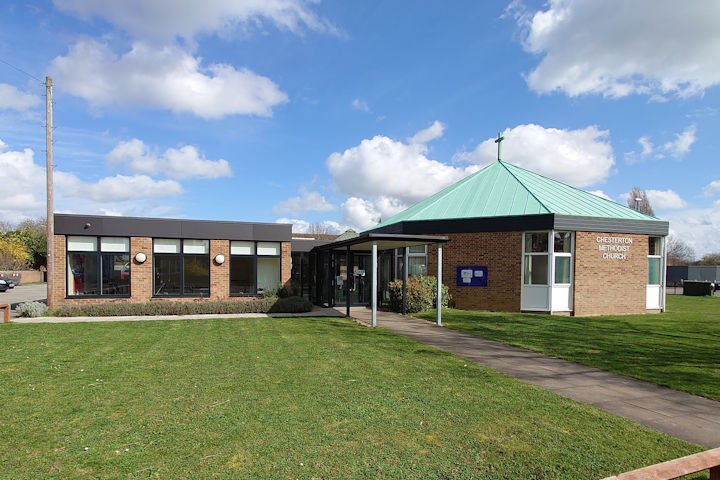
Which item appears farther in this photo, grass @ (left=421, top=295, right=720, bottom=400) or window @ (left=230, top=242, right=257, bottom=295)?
window @ (left=230, top=242, right=257, bottom=295)

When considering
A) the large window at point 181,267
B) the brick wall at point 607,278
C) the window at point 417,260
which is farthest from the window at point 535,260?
the large window at point 181,267

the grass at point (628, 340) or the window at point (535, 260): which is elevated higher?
the window at point (535, 260)

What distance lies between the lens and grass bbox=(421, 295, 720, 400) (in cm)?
755

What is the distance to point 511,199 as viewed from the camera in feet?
61.4

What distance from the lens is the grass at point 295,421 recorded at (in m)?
3.85

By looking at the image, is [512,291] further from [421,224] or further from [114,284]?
[114,284]

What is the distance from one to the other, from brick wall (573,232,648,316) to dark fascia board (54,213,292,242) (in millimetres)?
11900

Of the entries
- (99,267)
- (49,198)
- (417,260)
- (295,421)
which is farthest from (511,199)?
(49,198)

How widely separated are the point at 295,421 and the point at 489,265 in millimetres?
13738

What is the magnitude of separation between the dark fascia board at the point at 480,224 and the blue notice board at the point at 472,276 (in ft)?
4.99

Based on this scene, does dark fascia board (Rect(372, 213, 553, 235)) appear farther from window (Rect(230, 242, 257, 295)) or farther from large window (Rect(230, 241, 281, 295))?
window (Rect(230, 242, 257, 295))

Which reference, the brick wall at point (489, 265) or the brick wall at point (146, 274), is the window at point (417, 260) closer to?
the brick wall at point (489, 265)

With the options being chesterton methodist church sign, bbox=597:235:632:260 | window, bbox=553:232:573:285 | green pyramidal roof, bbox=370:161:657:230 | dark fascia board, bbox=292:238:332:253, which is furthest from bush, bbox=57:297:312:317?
chesterton methodist church sign, bbox=597:235:632:260

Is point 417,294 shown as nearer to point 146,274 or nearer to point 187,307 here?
point 187,307
